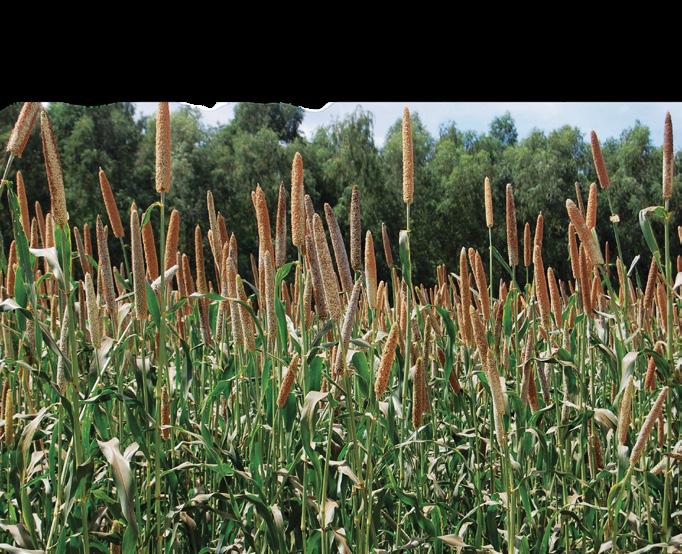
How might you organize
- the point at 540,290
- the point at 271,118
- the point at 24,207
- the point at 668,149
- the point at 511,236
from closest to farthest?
1. the point at 668,149
2. the point at 24,207
3. the point at 540,290
4. the point at 511,236
5. the point at 271,118

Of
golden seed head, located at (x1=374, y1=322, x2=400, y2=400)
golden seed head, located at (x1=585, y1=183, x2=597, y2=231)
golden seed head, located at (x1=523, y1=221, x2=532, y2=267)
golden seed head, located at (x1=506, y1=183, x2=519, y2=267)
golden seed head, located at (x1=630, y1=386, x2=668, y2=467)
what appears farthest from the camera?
golden seed head, located at (x1=523, y1=221, x2=532, y2=267)

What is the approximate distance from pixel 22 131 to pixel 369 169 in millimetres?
3869

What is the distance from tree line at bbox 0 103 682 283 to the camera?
3.86 meters

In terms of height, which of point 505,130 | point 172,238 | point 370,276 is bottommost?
point 370,276

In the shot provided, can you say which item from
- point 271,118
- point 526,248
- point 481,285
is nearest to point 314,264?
point 481,285

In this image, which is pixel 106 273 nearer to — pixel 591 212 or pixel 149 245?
pixel 149 245

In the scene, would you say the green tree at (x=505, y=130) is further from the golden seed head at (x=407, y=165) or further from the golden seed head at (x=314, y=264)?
the golden seed head at (x=314, y=264)

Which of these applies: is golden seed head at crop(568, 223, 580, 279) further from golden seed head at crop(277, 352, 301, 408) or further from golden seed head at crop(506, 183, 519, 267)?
golden seed head at crop(277, 352, 301, 408)

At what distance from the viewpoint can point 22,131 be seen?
6.07 ft

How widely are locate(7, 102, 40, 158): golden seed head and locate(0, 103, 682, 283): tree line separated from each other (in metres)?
1.42

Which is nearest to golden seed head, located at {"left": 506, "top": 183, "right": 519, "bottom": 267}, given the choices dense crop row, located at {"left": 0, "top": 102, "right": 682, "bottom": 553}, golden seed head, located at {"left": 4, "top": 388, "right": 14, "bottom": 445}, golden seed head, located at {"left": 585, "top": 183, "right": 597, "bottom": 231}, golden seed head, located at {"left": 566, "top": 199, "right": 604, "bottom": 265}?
dense crop row, located at {"left": 0, "top": 102, "right": 682, "bottom": 553}
